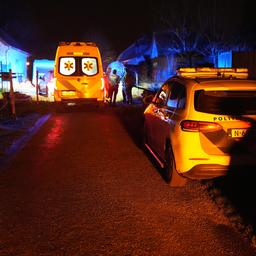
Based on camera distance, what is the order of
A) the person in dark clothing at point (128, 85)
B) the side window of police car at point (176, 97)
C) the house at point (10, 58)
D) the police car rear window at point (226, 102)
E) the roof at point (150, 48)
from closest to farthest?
the police car rear window at point (226, 102), the side window of police car at point (176, 97), the person in dark clothing at point (128, 85), the house at point (10, 58), the roof at point (150, 48)

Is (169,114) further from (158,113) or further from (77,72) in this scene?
(77,72)

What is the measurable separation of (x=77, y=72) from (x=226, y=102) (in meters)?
10.5

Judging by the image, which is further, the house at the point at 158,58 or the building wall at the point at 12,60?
the house at the point at 158,58

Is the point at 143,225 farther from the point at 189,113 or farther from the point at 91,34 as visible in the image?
the point at 91,34

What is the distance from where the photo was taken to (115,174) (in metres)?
7.33

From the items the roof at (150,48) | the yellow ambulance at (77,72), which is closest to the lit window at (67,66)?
the yellow ambulance at (77,72)

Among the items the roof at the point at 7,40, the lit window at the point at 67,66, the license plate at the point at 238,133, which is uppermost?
the roof at the point at 7,40

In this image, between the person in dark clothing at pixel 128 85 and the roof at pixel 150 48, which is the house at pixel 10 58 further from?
the roof at pixel 150 48

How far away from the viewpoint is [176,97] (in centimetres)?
668

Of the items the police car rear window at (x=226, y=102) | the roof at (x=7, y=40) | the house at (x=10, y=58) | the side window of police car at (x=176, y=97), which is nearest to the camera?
the police car rear window at (x=226, y=102)

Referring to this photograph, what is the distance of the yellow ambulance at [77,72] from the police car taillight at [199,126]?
10.5 metres

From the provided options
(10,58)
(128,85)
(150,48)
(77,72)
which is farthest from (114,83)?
(150,48)

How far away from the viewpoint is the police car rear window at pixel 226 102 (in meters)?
5.93

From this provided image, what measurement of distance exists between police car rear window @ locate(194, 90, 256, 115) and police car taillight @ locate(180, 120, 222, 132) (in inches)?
8.8
